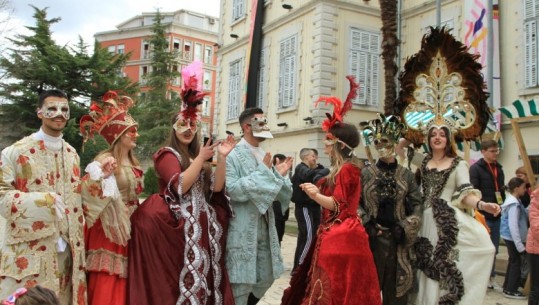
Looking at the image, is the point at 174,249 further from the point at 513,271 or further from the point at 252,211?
the point at 513,271

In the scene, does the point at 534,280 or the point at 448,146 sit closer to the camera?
the point at 448,146

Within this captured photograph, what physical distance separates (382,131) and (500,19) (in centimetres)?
1023

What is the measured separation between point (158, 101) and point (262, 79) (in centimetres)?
1484

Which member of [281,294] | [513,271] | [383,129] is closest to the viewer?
[383,129]

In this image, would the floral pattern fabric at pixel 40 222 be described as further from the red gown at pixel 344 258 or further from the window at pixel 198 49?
the window at pixel 198 49

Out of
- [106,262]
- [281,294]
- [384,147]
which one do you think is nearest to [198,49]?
[281,294]

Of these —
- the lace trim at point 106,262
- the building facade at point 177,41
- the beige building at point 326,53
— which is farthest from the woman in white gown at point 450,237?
the building facade at point 177,41

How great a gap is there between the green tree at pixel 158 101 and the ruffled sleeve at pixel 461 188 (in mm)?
26924

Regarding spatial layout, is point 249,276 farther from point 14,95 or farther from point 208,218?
point 14,95

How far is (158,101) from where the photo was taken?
3228cm

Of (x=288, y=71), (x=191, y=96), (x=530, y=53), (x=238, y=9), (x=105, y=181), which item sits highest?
(x=238, y=9)

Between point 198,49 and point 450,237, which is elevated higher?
point 198,49

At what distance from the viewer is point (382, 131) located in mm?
4531

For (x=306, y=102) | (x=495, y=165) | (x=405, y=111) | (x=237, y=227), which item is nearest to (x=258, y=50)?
(x=306, y=102)
